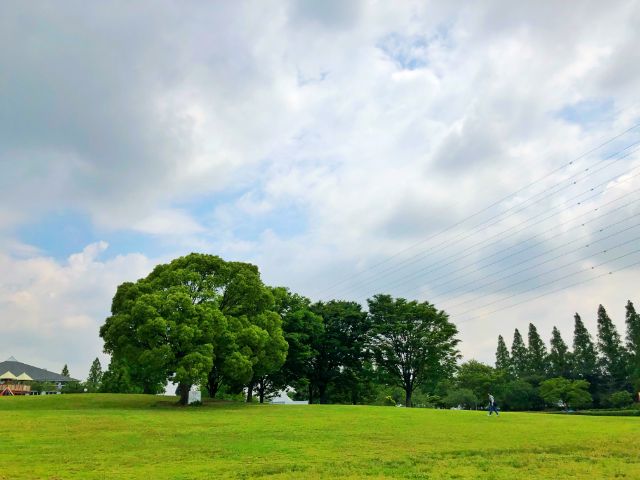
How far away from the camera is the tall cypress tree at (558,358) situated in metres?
101

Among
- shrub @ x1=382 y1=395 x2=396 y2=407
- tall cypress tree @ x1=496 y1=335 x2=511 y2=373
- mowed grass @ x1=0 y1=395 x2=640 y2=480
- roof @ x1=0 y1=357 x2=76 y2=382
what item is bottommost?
mowed grass @ x1=0 y1=395 x2=640 y2=480

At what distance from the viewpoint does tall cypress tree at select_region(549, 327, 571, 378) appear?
10125 cm

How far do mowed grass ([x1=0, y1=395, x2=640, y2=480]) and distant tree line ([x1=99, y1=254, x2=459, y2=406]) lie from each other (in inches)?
373

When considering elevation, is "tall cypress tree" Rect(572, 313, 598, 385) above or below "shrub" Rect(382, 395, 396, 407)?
above

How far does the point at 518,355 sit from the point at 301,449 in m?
114

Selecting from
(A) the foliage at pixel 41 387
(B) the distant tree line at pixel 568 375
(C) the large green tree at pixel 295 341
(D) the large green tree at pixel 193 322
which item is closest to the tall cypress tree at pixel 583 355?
(B) the distant tree line at pixel 568 375

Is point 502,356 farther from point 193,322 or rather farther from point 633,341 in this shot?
point 193,322

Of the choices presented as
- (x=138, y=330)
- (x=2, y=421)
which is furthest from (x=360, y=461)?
(x=138, y=330)

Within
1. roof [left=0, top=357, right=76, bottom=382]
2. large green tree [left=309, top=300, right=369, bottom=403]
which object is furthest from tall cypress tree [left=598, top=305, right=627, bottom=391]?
roof [left=0, top=357, right=76, bottom=382]

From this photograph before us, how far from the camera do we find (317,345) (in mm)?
64125

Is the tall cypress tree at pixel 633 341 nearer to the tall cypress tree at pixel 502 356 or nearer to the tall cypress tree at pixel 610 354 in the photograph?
the tall cypress tree at pixel 610 354

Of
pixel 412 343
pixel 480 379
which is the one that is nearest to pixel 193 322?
pixel 412 343

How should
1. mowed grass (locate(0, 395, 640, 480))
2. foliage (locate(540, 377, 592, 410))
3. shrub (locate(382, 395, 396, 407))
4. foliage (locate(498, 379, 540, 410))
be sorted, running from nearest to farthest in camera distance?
mowed grass (locate(0, 395, 640, 480)), shrub (locate(382, 395, 396, 407)), foliage (locate(540, 377, 592, 410)), foliage (locate(498, 379, 540, 410))

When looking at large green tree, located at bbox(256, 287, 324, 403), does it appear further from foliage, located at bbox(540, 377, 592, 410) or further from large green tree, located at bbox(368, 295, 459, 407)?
foliage, located at bbox(540, 377, 592, 410)
